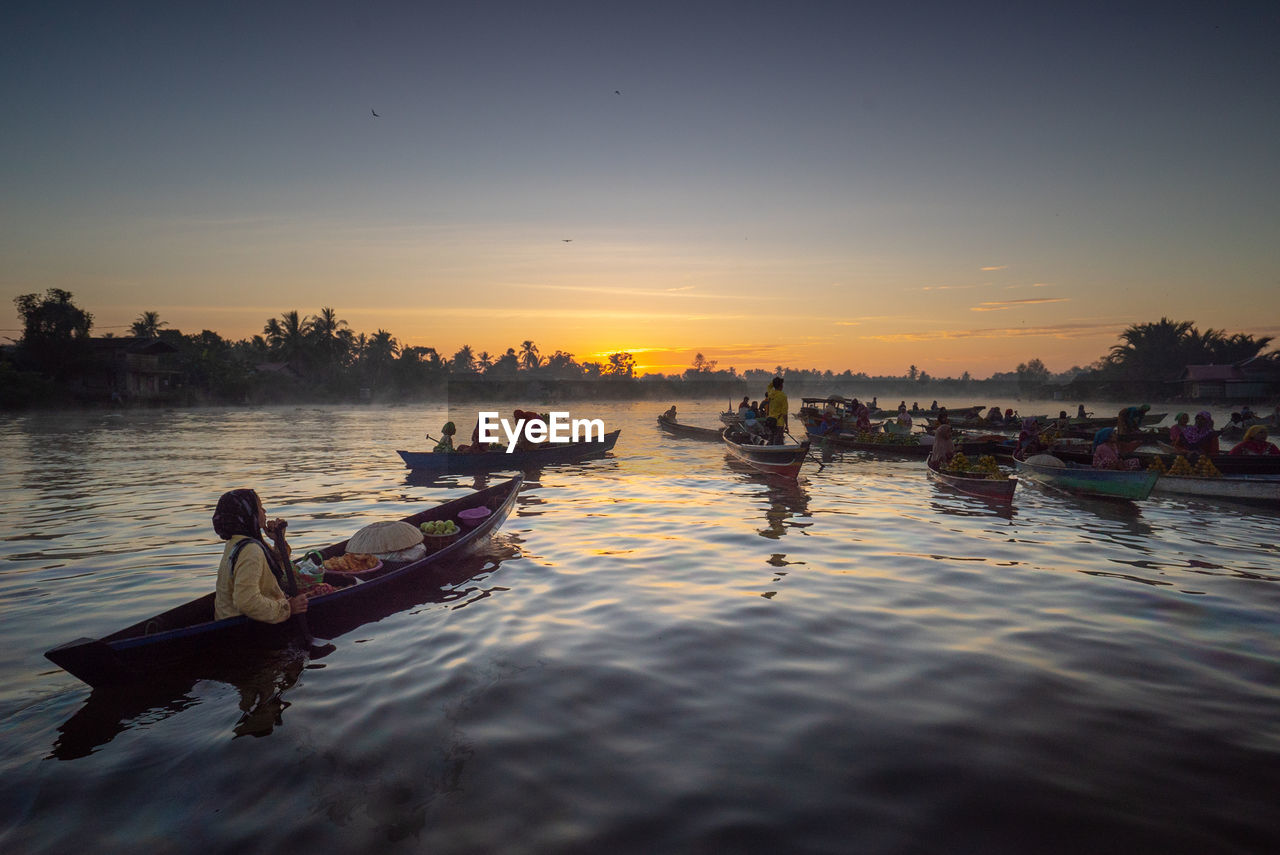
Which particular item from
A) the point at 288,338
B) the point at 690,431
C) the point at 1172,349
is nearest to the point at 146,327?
the point at 288,338

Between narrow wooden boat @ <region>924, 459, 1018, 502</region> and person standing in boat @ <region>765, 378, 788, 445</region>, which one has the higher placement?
person standing in boat @ <region>765, 378, 788, 445</region>

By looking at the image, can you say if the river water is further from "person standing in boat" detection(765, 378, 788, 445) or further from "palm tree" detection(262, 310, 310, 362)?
"palm tree" detection(262, 310, 310, 362)

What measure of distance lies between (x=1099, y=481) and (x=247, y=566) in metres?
17.7

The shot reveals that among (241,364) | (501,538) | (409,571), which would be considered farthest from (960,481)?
(241,364)

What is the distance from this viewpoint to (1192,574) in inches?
381

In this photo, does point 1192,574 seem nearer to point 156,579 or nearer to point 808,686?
point 808,686

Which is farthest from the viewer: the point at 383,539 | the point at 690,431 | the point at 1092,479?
the point at 690,431

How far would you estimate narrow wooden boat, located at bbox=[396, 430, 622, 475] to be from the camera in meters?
21.3

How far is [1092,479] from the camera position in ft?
51.8

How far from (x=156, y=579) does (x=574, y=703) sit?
790cm

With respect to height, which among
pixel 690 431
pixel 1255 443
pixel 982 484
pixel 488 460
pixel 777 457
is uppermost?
pixel 1255 443

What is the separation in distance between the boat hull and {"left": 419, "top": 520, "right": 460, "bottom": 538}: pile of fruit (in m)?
15.0

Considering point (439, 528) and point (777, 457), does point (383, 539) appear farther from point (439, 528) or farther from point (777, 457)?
point (777, 457)

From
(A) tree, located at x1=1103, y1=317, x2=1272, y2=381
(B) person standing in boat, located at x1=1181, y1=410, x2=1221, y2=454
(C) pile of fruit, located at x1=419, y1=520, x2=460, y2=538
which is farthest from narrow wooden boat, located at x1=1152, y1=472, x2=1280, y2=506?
(A) tree, located at x1=1103, y1=317, x2=1272, y2=381
